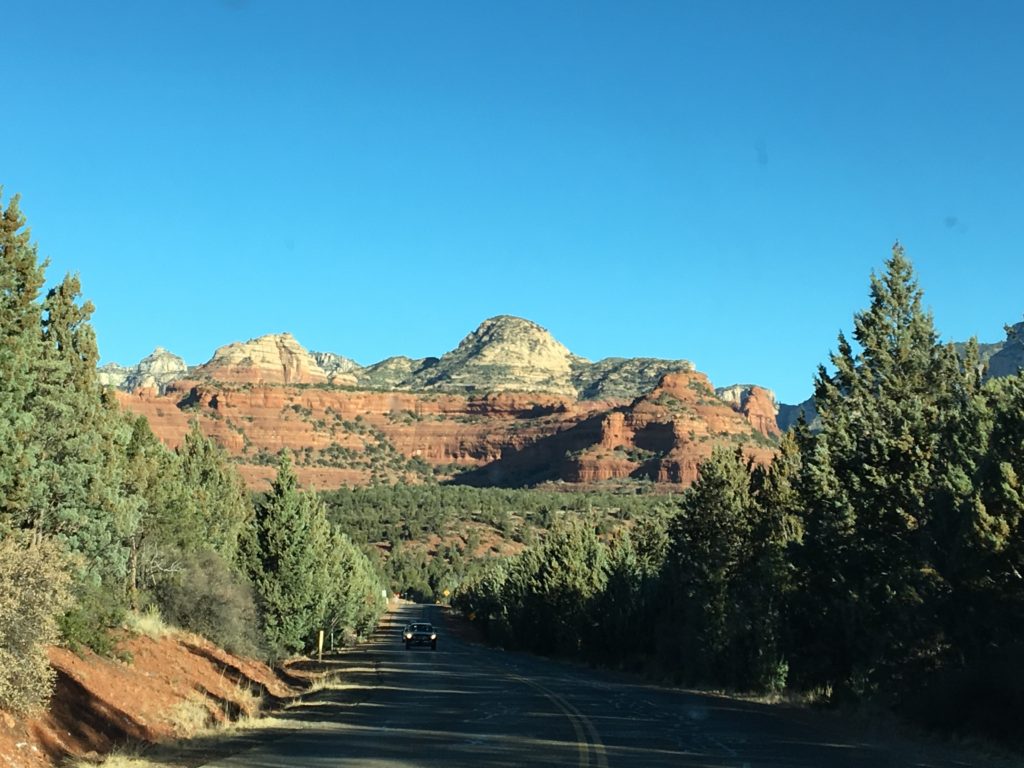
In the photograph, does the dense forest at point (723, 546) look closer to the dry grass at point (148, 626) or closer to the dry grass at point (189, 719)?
the dry grass at point (148, 626)

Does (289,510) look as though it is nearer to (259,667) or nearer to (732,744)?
(259,667)

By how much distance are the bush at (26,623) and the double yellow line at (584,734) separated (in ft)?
26.3

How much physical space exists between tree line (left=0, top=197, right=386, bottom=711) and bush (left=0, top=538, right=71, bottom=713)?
0.02m

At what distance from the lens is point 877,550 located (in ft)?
89.4

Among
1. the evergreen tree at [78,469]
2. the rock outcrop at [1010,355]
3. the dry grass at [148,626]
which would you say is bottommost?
the dry grass at [148,626]

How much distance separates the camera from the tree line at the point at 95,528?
15.8m

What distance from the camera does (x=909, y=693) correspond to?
23375 millimetres

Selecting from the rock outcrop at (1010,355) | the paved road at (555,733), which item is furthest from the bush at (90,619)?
the rock outcrop at (1010,355)

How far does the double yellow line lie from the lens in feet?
52.1

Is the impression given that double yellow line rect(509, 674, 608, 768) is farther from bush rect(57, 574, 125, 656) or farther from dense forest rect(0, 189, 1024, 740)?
bush rect(57, 574, 125, 656)

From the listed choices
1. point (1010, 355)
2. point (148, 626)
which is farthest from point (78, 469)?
point (1010, 355)

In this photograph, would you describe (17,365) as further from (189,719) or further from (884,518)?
(884,518)

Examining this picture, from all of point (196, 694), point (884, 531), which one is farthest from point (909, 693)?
point (196, 694)

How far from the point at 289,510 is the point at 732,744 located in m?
32.8
